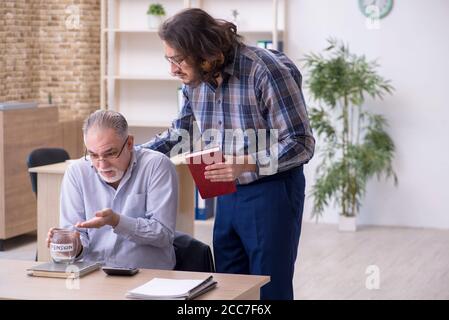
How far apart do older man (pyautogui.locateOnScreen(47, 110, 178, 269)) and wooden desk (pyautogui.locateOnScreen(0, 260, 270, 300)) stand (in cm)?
31

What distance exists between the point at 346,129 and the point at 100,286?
526 centimetres

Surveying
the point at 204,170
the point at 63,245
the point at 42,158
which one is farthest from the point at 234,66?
the point at 42,158

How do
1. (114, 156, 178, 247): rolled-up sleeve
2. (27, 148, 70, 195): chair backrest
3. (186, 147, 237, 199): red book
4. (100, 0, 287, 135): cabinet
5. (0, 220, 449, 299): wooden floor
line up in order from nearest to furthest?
1. (186, 147, 237, 199): red book
2. (114, 156, 178, 247): rolled-up sleeve
3. (27, 148, 70, 195): chair backrest
4. (0, 220, 449, 299): wooden floor
5. (100, 0, 287, 135): cabinet

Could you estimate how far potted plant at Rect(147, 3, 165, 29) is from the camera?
8.16 meters

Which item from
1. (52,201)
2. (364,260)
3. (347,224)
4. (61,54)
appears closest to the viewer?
(52,201)

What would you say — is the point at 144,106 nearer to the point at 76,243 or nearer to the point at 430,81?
the point at 430,81

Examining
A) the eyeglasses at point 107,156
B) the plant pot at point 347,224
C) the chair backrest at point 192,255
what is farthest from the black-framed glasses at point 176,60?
the plant pot at point 347,224

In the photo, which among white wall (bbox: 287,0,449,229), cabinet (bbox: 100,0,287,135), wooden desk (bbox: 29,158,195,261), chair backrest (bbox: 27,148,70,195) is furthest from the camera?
cabinet (bbox: 100,0,287,135)

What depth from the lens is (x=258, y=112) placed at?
3203 millimetres

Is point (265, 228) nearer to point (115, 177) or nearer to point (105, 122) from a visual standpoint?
point (115, 177)

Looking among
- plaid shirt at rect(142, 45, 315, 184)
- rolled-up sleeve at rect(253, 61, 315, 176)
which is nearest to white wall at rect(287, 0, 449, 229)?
plaid shirt at rect(142, 45, 315, 184)

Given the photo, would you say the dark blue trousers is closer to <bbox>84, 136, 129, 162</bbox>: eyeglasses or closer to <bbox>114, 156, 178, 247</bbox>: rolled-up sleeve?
<bbox>114, 156, 178, 247</bbox>: rolled-up sleeve

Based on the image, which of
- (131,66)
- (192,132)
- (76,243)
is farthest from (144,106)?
(76,243)

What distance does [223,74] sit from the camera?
126 inches
